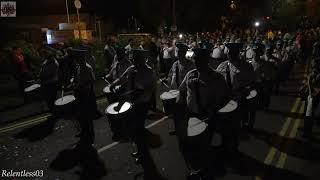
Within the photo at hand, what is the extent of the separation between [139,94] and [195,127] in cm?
214

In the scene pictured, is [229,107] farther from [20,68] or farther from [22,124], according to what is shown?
[20,68]

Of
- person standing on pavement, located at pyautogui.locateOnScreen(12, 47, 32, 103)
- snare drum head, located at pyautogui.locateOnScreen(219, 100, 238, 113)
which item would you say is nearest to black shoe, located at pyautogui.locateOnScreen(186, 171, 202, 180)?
snare drum head, located at pyautogui.locateOnScreen(219, 100, 238, 113)

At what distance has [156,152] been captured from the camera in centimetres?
890

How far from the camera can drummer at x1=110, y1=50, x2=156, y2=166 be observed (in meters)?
8.23

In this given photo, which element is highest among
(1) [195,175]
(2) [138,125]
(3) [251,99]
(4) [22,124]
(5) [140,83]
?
(5) [140,83]

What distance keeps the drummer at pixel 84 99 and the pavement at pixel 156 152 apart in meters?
0.39

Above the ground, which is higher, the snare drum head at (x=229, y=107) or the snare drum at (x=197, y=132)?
the snare drum head at (x=229, y=107)

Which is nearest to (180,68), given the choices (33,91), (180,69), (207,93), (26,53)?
(180,69)

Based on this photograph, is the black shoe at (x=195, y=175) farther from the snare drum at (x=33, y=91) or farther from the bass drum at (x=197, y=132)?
the snare drum at (x=33, y=91)

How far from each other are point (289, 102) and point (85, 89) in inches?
322

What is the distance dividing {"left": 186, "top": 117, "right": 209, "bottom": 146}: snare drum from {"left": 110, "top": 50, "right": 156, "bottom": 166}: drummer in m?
1.82

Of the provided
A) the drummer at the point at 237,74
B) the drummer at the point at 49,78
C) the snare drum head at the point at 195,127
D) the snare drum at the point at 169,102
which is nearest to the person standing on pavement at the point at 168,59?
the drummer at the point at 49,78

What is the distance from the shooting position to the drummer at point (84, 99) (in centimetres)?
920

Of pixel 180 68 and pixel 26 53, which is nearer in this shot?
pixel 180 68
